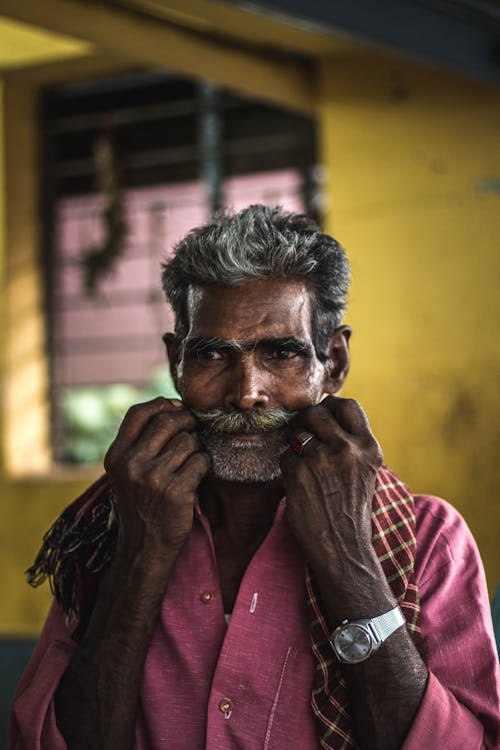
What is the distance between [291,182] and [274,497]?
4.60 m

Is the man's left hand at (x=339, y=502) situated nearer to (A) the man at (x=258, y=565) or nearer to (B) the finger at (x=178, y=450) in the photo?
(A) the man at (x=258, y=565)

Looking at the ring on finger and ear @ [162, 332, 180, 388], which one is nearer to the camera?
the ring on finger

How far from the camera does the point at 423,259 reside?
20.5 feet

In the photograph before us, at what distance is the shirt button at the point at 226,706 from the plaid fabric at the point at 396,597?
0.60 feet

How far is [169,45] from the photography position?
5625 millimetres

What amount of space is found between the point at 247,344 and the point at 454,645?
2.64 ft

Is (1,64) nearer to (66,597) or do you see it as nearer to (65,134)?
(65,134)

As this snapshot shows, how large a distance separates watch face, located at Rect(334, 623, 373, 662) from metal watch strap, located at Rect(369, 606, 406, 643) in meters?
0.02

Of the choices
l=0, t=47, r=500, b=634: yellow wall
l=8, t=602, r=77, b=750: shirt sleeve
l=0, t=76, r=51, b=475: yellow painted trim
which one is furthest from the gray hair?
l=0, t=76, r=51, b=475: yellow painted trim

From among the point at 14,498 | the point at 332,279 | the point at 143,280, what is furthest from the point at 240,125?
the point at 332,279

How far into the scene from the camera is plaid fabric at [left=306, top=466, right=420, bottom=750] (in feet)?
7.59

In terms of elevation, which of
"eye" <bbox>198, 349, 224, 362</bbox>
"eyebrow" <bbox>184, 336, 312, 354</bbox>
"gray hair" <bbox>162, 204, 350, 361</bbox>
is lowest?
"eye" <bbox>198, 349, 224, 362</bbox>

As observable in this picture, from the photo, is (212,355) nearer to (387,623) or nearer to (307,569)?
(307,569)

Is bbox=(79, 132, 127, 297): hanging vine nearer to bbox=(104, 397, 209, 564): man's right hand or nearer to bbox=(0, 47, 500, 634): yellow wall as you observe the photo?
bbox=(0, 47, 500, 634): yellow wall
